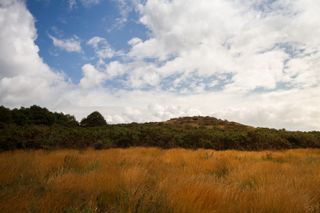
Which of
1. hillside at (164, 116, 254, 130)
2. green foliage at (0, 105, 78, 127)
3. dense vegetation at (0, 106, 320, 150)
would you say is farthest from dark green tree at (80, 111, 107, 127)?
hillside at (164, 116, 254, 130)

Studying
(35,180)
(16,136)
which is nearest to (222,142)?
(16,136)

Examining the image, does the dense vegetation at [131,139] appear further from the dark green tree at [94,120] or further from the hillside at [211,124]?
the hillside at [211,124]

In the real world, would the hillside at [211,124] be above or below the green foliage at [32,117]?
above

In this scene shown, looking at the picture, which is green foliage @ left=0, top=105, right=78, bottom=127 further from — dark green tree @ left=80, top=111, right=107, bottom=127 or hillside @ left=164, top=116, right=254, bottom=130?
hillside @ left=164, top=116, right=254, bottom=130

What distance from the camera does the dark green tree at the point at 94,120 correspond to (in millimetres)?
29084

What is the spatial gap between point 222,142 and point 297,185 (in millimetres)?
11407

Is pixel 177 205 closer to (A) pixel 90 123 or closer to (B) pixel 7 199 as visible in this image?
(B) pixel 7 199

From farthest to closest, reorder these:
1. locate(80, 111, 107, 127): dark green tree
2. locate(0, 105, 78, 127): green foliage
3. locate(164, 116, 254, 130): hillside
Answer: locate(164, 116, 254, 130): hillside < locate(80, 111, 107, 127): dark green tree < locate(0, 105, 78, 127): green foliage

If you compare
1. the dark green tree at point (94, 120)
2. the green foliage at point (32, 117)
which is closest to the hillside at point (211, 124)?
the dark green tree at point (94, 120)

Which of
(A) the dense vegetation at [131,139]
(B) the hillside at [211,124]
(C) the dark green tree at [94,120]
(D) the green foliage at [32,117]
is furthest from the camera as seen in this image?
(B) the hillside at [211,124]

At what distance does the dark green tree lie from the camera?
29.1 m

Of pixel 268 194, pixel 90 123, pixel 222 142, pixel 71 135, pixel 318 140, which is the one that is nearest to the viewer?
pixel 268 194

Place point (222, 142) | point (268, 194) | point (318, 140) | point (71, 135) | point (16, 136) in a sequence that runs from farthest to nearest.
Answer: point (318, 140)
point (222, 142)
point (71, 135)
point (16, 136)
point (268, 194)

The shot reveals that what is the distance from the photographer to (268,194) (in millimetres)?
2771
